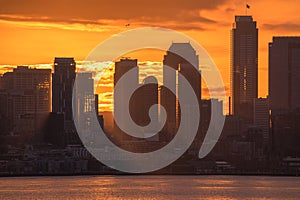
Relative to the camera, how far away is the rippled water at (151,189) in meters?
84.1

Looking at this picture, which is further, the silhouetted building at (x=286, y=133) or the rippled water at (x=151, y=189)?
the silhouetted building at (x=286, y=133)

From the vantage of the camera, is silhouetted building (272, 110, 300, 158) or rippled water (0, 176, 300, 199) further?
silhouetted building (272, 110, 300, 158)

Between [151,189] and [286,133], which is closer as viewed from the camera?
[151,189]

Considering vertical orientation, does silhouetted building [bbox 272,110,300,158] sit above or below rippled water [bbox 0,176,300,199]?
above

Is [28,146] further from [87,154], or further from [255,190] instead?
[255,190]

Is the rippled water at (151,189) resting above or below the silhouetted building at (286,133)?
below

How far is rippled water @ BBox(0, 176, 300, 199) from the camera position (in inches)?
3310

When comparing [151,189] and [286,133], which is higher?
[286,133]

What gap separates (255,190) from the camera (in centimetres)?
9325

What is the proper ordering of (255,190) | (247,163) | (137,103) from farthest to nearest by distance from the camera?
(137,103) < (247,163) < (255,190)

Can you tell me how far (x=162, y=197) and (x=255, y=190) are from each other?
44.3 ft

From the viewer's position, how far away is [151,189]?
306 ft

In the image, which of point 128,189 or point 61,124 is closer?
point 128,189

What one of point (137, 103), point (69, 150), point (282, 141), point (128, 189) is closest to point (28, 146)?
point (69, 150)
